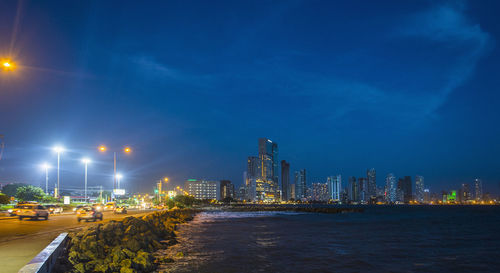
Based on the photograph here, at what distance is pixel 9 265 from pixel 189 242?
20933mm

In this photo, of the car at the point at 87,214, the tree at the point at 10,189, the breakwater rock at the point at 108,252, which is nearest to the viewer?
the breakwater rock at the point at 108,252

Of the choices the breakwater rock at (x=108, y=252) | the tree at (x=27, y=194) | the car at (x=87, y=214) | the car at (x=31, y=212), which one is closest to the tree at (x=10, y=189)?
the tree at (x=27, y=194)

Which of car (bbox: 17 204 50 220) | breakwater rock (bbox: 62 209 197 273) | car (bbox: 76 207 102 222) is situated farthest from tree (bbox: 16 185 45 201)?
breakwater rock (bbox: 62 209 197 273)

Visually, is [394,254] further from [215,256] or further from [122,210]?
[122,210]

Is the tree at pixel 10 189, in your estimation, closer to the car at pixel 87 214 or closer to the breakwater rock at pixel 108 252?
the car at pixel 87 214

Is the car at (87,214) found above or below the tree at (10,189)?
above

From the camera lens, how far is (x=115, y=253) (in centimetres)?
1847

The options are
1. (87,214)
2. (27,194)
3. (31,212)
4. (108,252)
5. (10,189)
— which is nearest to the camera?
(108,252)

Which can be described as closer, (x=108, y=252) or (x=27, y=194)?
(x=108, y=252)

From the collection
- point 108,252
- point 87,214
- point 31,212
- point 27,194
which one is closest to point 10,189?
point 27,194

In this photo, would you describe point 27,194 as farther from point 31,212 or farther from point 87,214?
point 87,214

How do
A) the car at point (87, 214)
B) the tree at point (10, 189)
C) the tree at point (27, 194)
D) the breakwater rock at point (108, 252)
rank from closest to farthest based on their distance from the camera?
the breakwater rock at point (108, 252)
the car at point (87, 214)
the tree at point (27, 194)
the tree at point (10, 189)

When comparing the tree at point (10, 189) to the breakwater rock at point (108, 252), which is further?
the tree at point (10, 189)

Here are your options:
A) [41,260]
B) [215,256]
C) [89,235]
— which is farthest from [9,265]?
[215,256]
